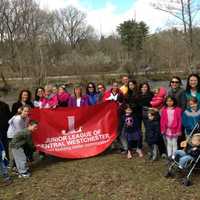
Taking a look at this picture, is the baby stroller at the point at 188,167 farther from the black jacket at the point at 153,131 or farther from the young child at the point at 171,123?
the black jacket at the point at 153,131

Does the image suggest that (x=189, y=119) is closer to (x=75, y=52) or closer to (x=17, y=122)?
(x=17, y=122)

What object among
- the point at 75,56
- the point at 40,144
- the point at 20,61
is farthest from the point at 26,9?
the point at 40,144

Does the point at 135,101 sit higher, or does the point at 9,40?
the point at 9,40

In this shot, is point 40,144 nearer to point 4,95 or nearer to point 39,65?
point 4,95

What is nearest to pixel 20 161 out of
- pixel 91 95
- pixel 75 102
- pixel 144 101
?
pixel 75 102

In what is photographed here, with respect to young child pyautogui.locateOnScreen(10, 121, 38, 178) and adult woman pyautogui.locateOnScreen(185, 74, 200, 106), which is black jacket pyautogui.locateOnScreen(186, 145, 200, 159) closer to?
adult woman pyautogui.locateOnScreen(185, 74, 200, 106)

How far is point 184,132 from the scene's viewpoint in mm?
7754

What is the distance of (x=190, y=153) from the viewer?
6852 mm

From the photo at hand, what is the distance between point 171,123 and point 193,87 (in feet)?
2.72

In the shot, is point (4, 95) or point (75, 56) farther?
point (75, 56)

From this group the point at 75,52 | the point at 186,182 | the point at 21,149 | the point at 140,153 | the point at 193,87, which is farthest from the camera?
the point at 75,52

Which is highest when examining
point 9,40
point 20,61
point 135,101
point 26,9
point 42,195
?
point 26,9

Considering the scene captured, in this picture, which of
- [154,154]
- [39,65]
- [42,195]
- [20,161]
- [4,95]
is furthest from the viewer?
[39,65]

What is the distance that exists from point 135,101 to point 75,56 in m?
44.4
